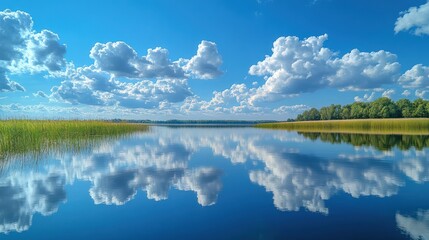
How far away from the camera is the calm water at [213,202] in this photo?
19.4 ft

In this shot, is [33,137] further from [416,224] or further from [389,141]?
[389,141]

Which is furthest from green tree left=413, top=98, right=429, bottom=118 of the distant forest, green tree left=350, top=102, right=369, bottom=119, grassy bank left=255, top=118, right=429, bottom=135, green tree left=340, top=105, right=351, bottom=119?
grassy bank left=255, top=118, right=429, bottom=135

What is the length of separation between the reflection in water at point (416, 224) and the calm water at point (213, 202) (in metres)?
0.02

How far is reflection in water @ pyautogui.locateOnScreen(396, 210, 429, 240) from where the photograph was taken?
5613 millimetres

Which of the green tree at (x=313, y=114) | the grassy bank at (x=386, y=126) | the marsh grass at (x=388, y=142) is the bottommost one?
the marsh grass at (x=388, y=142)

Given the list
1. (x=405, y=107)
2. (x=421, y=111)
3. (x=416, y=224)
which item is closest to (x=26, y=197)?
(x=416, y=224)

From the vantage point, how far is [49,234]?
229 inches

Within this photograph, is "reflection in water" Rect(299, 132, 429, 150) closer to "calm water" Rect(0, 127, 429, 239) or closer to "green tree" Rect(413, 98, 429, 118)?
"calm water" Rect(0, 127, 429, 239)

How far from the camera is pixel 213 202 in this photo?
7.98 metres

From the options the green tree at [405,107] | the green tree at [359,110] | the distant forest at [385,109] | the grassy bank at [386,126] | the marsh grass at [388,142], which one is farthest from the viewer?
the green tree at [359,110]

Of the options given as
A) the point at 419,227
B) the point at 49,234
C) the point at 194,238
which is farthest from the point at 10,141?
the point at 419,227

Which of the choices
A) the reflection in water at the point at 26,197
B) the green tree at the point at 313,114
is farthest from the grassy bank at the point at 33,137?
the green tree at the point at 313,114

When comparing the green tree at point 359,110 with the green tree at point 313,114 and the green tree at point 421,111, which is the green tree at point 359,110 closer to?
the green tree at point 421,111

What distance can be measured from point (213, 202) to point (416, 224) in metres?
5.15
